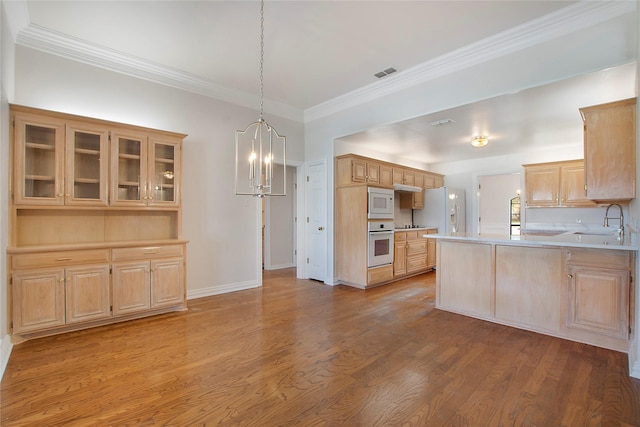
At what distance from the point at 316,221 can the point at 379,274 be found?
57.3 inches

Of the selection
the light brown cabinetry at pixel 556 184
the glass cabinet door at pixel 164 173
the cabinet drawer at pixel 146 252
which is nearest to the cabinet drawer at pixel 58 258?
the cabinet drawer at pixel 146 252

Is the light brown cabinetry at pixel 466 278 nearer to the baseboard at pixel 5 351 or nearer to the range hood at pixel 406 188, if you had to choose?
the range hood at pixel 406 188

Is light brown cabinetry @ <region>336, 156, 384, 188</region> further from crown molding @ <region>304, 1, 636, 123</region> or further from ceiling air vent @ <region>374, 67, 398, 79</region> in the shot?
ceiling air vent @ <region>374, 67, 398, 79</region>

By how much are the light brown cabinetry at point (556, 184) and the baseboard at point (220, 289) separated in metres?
5.66

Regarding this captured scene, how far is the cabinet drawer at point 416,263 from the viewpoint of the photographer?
18.9 ft

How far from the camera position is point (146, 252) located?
3467mm

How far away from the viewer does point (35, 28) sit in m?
3.03

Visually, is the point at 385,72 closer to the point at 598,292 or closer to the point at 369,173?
the point at 369,173

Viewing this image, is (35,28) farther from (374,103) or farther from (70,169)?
(374,103)

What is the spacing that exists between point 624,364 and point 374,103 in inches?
152

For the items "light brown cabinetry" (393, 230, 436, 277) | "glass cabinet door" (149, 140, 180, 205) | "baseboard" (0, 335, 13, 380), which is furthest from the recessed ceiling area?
"baseboard" (0, 335, 13, 380)

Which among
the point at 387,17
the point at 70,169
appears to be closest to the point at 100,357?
the point at 70,169

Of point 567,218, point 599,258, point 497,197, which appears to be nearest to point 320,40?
point 599,258

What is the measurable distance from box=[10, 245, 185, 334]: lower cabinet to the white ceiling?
2.28 m
